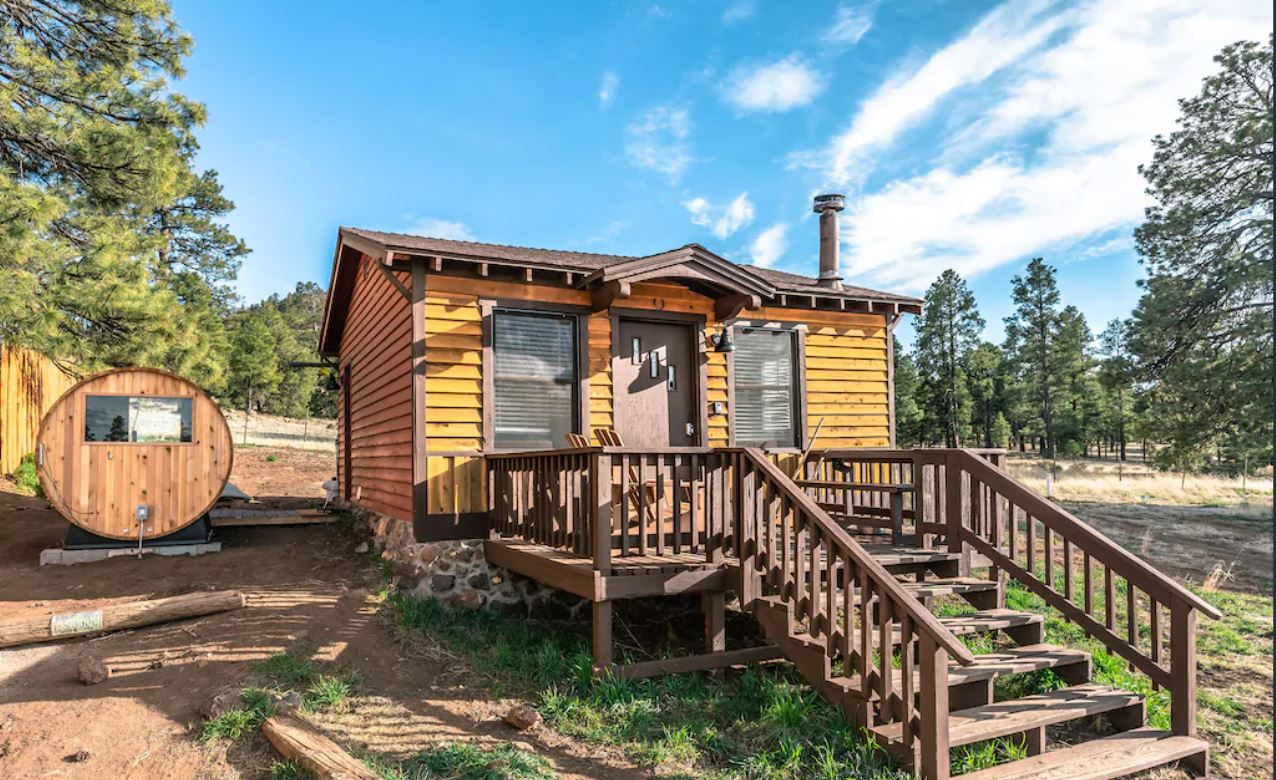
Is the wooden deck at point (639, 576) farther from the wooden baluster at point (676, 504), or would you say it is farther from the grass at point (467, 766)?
the grass at point (467, 766)

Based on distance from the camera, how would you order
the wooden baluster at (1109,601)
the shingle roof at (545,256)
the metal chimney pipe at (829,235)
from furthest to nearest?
1. the metal chimney pipe at (829,235)
2. the shingle roof at (545,256)
3. the wooden baluster at (1109,601)

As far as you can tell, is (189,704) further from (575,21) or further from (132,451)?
(575,21)

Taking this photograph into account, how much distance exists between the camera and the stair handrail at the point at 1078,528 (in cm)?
418

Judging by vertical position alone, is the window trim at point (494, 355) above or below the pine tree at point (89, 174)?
below

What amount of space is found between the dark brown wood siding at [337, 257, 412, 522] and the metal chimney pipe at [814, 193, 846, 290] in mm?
5039

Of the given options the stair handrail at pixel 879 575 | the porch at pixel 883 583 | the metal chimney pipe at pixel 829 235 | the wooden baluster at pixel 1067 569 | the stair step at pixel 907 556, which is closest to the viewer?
the stair handrail at pixel 879 575

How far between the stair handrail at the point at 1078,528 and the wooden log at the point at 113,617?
6182mm

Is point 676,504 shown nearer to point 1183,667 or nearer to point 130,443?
point 1183,667

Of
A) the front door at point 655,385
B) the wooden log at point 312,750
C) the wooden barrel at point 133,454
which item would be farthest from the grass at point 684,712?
the wooden barrel at point 133,454

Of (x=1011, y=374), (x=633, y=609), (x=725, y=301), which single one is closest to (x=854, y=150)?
(x=725, y=301)

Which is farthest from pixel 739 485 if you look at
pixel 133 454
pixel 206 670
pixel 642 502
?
pixel 133 454

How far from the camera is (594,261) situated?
27.9ft

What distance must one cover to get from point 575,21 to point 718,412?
258 inches

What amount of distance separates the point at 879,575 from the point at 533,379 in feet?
13.4
